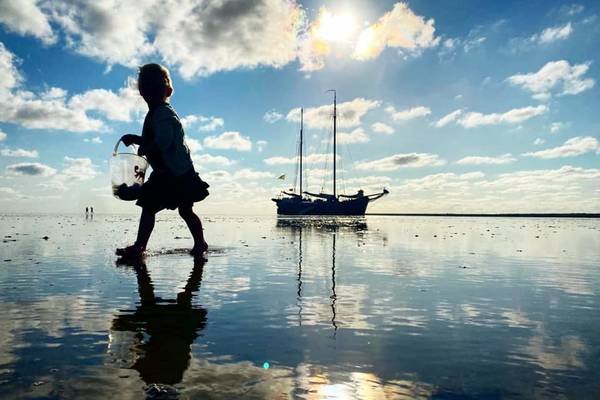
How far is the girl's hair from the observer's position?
7977 mm

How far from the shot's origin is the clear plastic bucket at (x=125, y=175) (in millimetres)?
7770

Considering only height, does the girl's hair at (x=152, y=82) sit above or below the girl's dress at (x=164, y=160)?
above

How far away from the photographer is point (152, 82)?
7980mm

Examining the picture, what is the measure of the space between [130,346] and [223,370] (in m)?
0.76

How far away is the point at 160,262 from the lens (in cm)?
727

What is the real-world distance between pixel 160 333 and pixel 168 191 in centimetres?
525

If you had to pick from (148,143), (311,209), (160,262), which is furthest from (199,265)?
(311,209)

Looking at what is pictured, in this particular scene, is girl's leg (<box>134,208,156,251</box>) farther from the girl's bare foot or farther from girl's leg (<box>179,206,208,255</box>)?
the girl's bare foot

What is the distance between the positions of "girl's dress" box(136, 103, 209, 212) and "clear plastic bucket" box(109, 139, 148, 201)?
0.49 feet

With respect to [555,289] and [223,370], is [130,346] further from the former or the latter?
[555,289]

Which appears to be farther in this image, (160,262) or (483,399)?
(160,262)

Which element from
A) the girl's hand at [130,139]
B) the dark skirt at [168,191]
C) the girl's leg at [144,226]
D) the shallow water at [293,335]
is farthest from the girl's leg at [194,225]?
the shallow water at [293,335]

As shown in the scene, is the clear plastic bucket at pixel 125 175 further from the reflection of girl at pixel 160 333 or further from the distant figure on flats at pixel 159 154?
the reflection of girl at pixel 160 333

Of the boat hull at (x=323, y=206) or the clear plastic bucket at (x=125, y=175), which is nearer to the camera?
the clear plastic bucket at (x=125, y=175)
